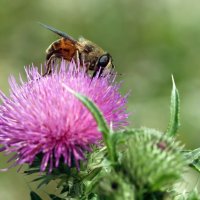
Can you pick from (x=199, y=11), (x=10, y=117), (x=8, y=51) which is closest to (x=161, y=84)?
(x=199, y=11)

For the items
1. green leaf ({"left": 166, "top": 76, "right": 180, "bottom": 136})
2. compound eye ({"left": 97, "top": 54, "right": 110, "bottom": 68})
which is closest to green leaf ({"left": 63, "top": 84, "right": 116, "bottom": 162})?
green leaf ({"left": 166, "top": 76, "right": 180, "bottom": 136})

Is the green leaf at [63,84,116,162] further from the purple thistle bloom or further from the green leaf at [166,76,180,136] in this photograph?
the green leaf at [166,76,180,136]

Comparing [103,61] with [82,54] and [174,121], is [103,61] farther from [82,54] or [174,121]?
[174,121]

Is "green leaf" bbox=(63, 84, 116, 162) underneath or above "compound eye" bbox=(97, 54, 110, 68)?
underneath

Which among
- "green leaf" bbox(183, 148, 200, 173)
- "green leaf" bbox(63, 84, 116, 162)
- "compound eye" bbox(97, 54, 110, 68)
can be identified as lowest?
"green leaf" bbox(183, 148, 200, 173)

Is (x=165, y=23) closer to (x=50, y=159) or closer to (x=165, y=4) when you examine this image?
(x=165, y=4)

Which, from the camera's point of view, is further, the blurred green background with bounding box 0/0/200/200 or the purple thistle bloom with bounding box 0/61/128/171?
the blurred green background with bounding box 0/0/200/200

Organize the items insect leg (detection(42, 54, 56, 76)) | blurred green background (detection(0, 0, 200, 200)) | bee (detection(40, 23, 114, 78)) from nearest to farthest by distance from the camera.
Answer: bee (detection(40, 23, 114, 78)) → insect leg (detection(42, 54, 56, 76)) → blurred green background (detection(0, 0, 200, 200))
